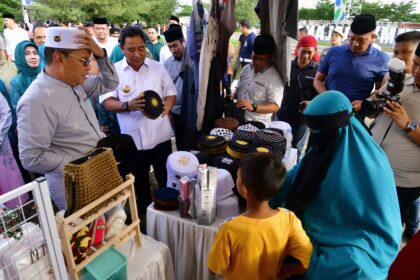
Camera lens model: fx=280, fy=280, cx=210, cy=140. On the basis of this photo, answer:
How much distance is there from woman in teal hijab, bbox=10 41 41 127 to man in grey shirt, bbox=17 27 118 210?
1538 millimetres

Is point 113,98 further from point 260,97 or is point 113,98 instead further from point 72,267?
point 72,267

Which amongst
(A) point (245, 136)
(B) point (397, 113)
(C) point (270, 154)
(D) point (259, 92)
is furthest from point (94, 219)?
(B) point (397, 113)

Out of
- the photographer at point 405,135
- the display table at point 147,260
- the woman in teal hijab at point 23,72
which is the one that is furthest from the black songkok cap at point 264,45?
the woman in teal hijab at point 23,72

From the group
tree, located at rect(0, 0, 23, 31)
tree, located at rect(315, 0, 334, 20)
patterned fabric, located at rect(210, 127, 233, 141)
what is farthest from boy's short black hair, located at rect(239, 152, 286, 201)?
tree, located at rect(315, 0, 334, 20)

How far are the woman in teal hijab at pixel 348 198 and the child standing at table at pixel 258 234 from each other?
240 millimetres

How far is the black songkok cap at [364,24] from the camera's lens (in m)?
2.57

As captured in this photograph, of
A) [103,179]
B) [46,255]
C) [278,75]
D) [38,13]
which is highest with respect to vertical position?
[38,13]

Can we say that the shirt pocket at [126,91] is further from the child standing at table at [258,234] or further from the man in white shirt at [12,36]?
the man in white shirt at [12,36]

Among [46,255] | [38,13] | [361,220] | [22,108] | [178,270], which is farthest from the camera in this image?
[38,13]

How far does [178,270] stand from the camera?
180cm

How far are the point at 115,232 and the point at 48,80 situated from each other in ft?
3.10

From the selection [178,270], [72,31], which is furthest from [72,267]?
[72,31]

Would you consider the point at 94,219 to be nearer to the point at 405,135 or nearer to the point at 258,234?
the point at 258,234

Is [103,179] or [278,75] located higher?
[278,75]
